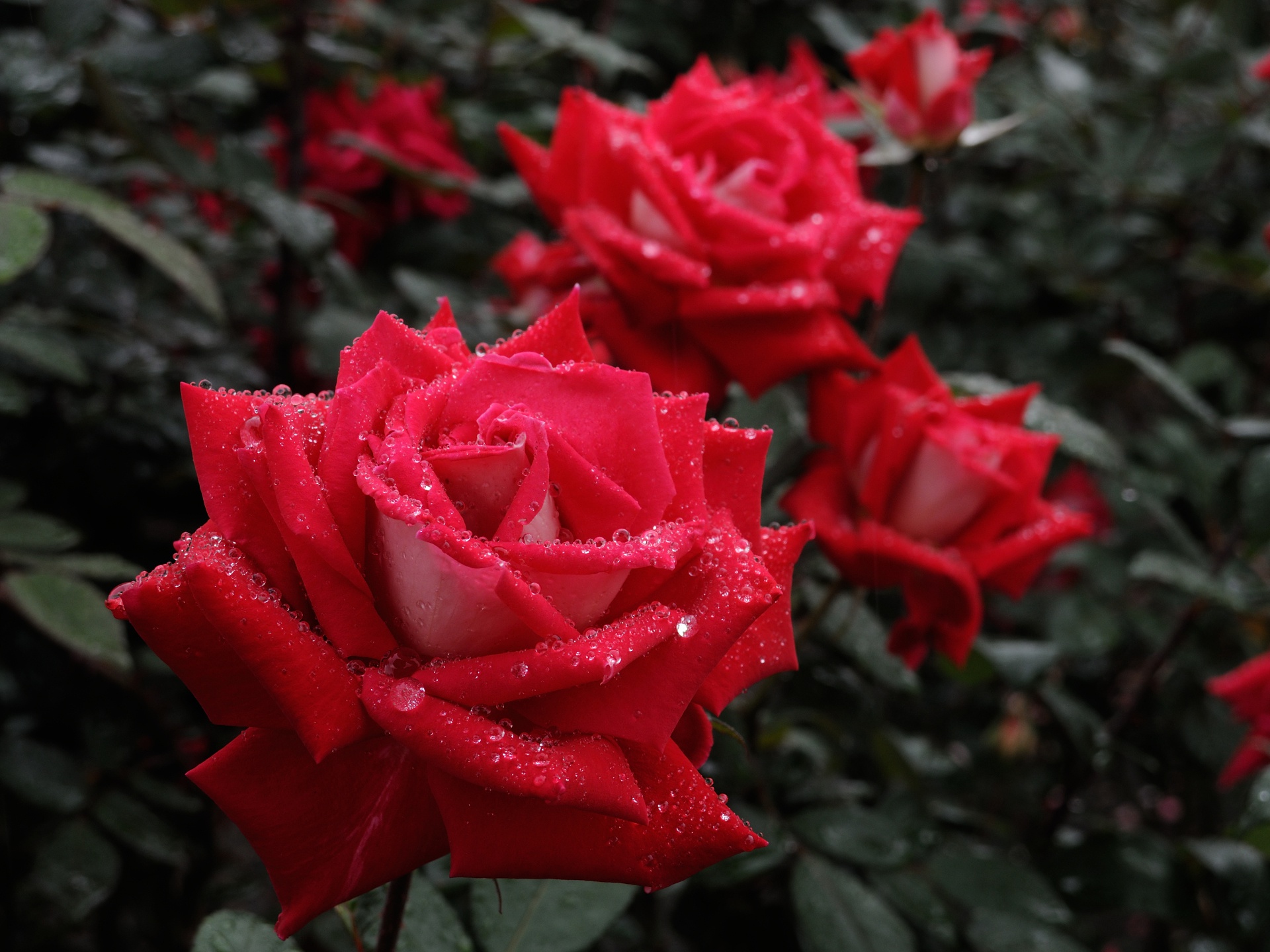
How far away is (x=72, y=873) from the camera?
0.68 meters

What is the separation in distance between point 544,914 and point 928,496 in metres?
0.38

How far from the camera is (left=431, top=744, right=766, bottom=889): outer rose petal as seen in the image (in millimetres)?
350

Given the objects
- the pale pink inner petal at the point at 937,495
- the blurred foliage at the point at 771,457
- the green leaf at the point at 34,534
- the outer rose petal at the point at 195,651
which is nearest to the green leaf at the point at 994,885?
the blurred foliage at the point at 771,457

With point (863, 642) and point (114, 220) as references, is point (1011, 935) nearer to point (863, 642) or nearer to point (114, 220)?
point (863, 642)

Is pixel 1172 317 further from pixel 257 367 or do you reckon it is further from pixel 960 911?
pixel 257 367

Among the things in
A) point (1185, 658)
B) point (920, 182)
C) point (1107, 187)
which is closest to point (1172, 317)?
point (1107, 187)

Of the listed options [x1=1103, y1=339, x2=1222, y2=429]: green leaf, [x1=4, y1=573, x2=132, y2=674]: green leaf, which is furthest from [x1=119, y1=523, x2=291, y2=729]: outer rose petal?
[x1=1103, y1=339, x2=1222, y2=429]: green leaf

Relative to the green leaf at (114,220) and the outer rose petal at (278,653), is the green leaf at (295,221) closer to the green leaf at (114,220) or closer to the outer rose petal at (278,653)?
the green leaf at (114,220)

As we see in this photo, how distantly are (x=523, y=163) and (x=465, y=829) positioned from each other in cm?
54

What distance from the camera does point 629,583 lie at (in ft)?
1.26

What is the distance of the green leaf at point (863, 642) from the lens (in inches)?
29.8

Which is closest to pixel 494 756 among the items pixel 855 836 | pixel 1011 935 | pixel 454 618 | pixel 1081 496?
pixel 454 618

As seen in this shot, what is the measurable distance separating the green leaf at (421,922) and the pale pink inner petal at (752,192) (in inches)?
20.0

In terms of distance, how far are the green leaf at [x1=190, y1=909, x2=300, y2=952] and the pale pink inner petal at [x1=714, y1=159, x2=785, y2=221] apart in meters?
0.56
